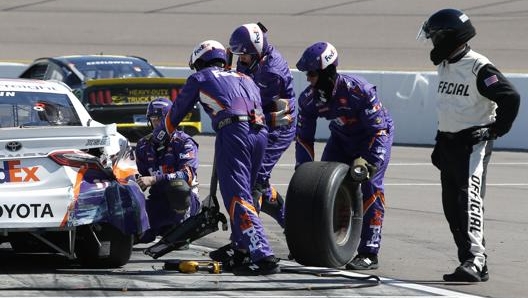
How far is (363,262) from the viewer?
9.70m

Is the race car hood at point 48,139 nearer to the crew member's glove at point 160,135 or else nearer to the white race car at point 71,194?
the white race car at point 71,194

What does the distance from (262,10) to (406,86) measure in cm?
1763

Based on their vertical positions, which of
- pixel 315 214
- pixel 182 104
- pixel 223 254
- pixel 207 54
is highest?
pixel 207 54

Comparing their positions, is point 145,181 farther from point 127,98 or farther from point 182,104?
point 127,98

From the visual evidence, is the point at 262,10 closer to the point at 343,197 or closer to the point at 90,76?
the point at 90,76

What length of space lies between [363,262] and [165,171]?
1.88 meters

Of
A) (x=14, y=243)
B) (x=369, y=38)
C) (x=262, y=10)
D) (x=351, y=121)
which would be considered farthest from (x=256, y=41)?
(x=262, y=10)

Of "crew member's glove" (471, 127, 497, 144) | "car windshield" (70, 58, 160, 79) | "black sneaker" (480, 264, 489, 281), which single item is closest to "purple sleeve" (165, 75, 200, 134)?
"crew member's glove" (471, 127, 497, 144)

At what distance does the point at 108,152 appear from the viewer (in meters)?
9.27

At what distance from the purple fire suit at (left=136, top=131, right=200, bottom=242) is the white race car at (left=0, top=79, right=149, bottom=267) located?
87 centimetres

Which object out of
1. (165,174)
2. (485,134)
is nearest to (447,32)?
(485,134)

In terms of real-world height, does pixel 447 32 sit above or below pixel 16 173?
above

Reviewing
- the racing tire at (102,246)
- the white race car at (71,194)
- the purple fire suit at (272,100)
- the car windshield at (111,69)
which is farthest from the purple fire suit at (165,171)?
the car windshield at (111,69)

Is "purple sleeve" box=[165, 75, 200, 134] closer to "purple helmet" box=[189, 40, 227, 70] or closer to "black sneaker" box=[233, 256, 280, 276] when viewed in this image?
"purple helmet" box=[189, 40, 227, 70]
